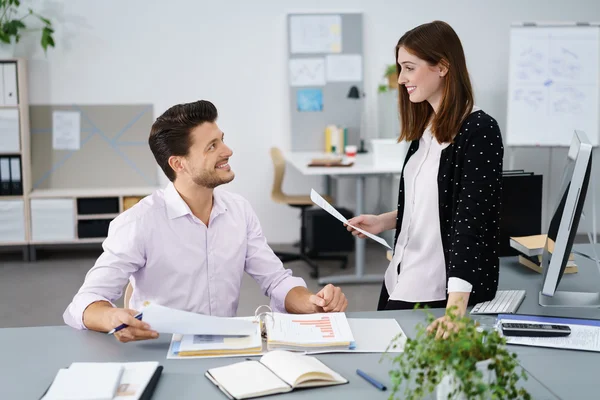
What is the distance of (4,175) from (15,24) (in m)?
1.11

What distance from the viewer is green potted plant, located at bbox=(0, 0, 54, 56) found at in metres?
5.09

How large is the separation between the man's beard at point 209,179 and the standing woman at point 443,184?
54 centimetres

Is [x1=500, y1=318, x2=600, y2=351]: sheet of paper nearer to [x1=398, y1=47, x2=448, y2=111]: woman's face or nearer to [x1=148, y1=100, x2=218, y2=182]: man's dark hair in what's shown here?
[x1=398, y1=47, x2=448, y2=111]: woman's face

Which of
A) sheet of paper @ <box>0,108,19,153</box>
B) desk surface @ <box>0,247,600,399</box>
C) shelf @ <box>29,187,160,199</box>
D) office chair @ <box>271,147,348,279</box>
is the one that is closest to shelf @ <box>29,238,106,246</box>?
shelf @ <box>29,187,160,199</box>

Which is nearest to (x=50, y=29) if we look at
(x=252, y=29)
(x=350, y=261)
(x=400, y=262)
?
(x=252, y=29)

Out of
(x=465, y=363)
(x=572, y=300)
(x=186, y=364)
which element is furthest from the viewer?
(x=572, y=300)

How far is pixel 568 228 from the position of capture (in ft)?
5.77

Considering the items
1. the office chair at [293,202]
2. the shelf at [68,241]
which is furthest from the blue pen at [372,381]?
the shelf at [68,241]

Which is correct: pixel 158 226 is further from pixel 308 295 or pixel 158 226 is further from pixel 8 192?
pixel 8 192

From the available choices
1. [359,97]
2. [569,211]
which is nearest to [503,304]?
[569,211]

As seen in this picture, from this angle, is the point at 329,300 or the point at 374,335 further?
the point at 329,300

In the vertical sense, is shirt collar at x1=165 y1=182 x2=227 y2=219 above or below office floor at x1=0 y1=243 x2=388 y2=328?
above

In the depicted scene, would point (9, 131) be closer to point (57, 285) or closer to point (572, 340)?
point (57, 285)

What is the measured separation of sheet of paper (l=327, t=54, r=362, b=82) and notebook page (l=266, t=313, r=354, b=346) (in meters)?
4.12
